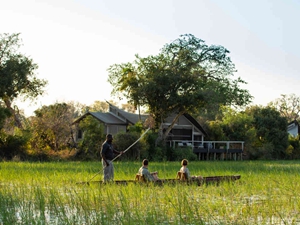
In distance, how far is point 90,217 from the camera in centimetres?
847

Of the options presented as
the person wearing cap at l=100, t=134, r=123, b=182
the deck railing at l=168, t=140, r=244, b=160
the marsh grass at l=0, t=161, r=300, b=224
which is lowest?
the marsh grass at l=0, t=161, r=300, b=224

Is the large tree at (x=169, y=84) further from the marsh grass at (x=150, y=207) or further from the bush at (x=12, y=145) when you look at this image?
the marsh grass at (x=150, y=207)

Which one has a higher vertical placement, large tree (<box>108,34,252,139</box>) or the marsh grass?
large tree (<box>108,34,252,139</box>)

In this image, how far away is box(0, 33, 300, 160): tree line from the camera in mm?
31266

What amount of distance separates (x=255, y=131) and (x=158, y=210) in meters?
33.5

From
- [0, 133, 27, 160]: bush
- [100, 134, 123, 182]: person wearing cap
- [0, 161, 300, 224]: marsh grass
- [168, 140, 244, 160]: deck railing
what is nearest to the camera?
[0, 161, 300, 224]: marsh grass

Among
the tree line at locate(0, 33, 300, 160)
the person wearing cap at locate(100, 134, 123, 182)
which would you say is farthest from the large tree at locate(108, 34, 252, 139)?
the person wearing cap at locate(100, 134, 123, 182)

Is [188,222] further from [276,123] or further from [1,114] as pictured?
[276,123]

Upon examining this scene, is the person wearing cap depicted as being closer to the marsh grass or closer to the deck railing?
the marsh grass

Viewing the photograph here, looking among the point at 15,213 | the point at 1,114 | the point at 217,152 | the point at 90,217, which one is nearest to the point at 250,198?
the point at 90,217

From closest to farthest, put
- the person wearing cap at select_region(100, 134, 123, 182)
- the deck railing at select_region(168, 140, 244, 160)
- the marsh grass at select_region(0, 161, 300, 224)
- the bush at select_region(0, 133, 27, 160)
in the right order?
1. the marsh grass at select_region(0, 161, 300, 224)
2. the person wearing cap at select_region(100, 134, 123, 182)
3. the bush at select_region(0, 133, 27, 160)
4. the deck railing at select_region(168, 140, 244, 160)

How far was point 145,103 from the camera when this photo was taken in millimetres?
35156

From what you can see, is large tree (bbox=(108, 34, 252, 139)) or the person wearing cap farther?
large tree (bbox=(108, 34, 252, 139))

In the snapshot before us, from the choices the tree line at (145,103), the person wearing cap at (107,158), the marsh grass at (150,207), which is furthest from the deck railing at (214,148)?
the marsh grass at (150,207)
